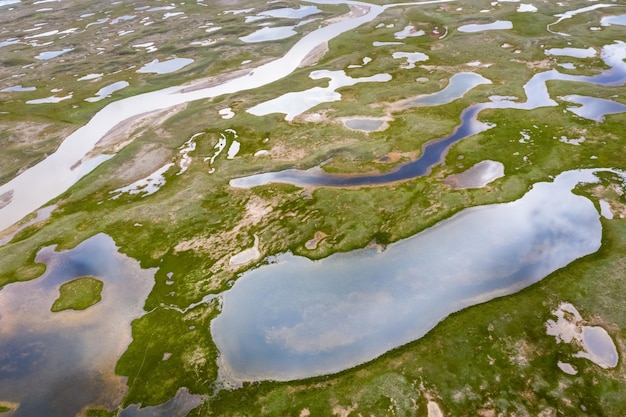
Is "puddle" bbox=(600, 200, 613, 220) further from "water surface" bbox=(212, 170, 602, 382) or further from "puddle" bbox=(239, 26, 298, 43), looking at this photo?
"puddle" bbox=(239, 26, 298, 43)

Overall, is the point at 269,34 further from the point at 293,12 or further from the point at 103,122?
the point at 103,122

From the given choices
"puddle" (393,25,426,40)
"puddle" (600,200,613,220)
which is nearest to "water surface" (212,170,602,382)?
"puddle" (600,200,613,220)

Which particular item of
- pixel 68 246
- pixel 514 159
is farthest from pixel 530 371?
pixel 68 246


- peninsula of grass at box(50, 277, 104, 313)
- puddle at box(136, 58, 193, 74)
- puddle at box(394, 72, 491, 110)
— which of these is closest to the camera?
peninsula of grass at box(50, 277, 104, 313)

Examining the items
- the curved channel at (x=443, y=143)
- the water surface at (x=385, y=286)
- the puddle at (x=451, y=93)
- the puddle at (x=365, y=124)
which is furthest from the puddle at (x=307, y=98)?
the water surface at (x=385, y=286)

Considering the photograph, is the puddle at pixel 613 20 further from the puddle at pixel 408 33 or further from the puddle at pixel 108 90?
the puddle at pixel 108 90

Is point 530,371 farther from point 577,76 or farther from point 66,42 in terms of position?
point 66,42

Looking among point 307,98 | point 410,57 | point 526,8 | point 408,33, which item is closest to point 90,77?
point 307,98
